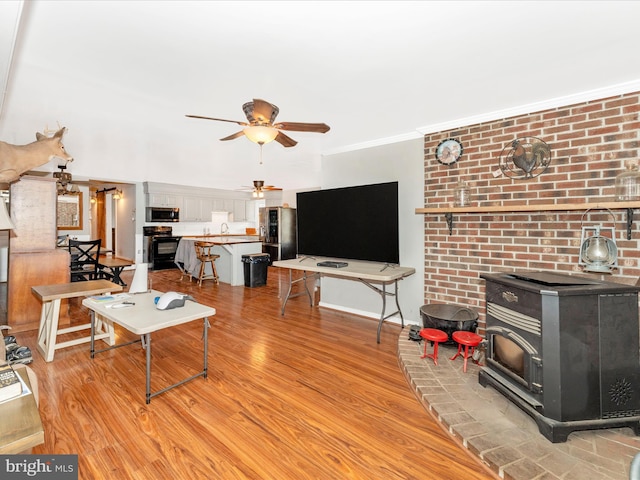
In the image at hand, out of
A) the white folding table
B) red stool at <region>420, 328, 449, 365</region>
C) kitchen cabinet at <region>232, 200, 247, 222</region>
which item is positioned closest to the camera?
the white folding table

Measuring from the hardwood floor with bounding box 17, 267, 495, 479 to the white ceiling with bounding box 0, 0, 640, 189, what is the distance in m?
2.26

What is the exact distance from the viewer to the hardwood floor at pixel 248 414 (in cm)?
156

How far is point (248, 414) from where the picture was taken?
197 cm

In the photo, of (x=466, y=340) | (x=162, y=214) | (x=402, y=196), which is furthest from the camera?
(x=162, y=214)

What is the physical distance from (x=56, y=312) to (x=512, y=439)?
11.7ft

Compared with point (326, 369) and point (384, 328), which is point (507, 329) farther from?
point (384, 328)

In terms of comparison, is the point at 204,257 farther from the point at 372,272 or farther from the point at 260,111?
the point at 260,111

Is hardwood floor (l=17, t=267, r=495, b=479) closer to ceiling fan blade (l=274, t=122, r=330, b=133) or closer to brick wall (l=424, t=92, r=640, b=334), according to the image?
brick wall (l=424, t=92, r=640, b=334)

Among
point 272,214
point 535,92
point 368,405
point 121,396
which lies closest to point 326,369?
point 368,405

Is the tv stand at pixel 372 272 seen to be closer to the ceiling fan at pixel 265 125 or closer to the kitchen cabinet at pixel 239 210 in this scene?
the ceiling fan at pixel 265 125

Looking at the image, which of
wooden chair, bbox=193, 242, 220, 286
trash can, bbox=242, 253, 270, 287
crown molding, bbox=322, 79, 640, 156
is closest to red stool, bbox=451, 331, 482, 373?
crown molding, bbox=322, 79, 640, 156

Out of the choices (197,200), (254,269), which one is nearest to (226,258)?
(254,269)

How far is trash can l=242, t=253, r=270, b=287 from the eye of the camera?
19.3ft

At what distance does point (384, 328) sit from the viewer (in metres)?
3.61
